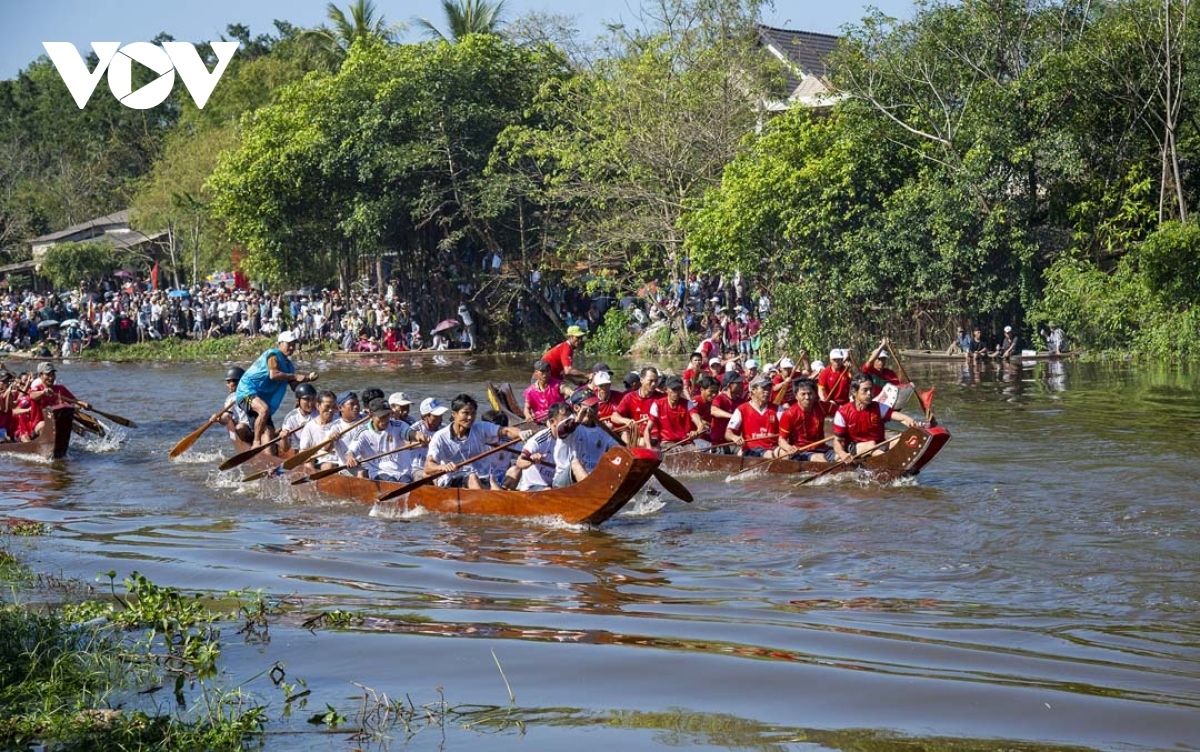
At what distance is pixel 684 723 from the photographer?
6.62 meters

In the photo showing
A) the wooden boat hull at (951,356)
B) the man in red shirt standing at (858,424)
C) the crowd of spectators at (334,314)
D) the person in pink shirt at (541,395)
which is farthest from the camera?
the crowd of spectators at (334,314)

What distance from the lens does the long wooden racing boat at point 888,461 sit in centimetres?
1455

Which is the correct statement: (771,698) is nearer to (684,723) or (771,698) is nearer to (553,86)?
(684,723)

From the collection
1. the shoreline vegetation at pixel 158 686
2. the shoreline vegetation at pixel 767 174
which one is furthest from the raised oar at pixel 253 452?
the shoreline vegetation at pixel 767 174

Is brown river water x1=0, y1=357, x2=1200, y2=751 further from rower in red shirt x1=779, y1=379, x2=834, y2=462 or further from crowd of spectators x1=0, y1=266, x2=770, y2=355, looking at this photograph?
crowd of spectators x1=0, y1=266, x2=770, y2=355

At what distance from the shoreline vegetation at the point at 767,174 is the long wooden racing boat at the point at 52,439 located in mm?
13943

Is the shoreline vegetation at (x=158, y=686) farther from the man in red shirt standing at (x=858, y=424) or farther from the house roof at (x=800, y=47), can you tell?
the house roof at (x=800, y=47)

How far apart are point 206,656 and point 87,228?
49.9 metres

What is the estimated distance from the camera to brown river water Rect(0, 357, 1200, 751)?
6.65 meters

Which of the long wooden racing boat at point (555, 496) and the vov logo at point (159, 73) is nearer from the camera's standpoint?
the long wooden racing boat at point (555, 496)

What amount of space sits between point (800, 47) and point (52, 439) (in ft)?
89.7

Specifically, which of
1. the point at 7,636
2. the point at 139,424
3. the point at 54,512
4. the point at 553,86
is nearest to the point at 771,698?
the point at 7,636

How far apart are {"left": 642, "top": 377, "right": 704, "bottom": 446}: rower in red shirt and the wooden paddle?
3.65m

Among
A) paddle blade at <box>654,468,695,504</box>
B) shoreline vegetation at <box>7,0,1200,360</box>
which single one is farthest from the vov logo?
paddle blade at <box>654,468,695,504</box>
